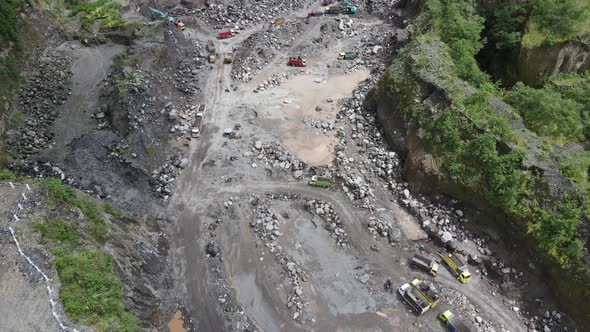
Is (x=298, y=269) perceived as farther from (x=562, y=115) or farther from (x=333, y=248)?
(x=562, y=115)

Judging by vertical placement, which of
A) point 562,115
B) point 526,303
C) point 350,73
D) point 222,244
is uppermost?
point 562,115

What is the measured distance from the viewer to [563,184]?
24.2 meters

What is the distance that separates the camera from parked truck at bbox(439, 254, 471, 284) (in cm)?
2545

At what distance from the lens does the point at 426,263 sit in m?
Answer: 26.0

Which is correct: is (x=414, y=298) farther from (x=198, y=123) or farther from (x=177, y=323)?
(x=198, y=123)

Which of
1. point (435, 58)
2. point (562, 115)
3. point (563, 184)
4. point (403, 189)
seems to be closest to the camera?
point (563, 184)

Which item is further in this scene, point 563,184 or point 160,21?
point 160,21

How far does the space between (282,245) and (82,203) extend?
13803 mm

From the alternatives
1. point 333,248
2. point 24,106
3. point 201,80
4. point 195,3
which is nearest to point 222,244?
point 333,248

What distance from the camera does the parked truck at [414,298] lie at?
23906 mm

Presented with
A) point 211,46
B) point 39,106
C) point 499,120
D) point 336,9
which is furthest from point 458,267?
point 39,106

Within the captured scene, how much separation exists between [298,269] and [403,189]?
36.1ft

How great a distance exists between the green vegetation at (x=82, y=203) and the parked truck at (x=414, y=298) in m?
19.8

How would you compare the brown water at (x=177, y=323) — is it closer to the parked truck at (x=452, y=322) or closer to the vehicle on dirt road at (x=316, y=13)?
the parked truck at (x=452, y=322)
